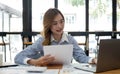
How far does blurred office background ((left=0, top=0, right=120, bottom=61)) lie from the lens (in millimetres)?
6293

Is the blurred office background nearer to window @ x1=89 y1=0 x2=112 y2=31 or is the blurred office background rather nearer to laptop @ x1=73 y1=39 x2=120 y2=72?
window @ x1=89 y1=0 x2=112 y2=31

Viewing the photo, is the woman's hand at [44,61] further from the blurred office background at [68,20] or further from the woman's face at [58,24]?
the blurred office background at [68,20]

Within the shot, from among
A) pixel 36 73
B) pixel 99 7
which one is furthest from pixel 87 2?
pixel 36 73

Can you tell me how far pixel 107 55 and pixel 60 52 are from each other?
43cm

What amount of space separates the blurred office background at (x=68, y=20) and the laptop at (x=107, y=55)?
449 centimetres

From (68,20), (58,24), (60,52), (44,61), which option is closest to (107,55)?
(60,52)

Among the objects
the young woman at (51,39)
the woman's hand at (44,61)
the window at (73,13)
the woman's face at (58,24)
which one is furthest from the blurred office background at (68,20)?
the woman's hand at (44,61)

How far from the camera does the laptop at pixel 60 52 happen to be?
1.86 m

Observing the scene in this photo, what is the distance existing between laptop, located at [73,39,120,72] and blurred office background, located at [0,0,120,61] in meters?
4.49

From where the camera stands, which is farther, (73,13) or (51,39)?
(73,13)

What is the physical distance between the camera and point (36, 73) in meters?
1.59

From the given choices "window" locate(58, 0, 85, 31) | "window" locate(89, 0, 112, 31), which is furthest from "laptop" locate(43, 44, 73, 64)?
"window" locate(89, 0, 112, 31)

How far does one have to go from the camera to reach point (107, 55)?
1581 mm

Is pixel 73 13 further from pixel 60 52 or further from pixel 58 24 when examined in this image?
pixel 60 52
